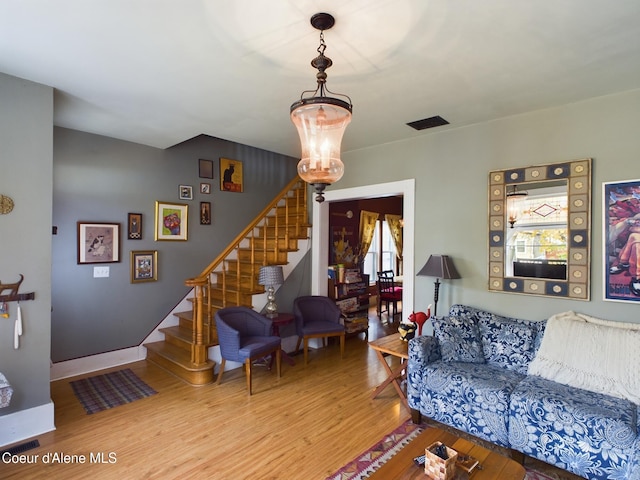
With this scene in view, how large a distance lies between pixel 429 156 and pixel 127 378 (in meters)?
4.17

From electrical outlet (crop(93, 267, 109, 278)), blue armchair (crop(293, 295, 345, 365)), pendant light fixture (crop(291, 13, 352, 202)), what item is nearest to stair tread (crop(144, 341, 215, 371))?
electrical outlet (crop(93, 267, 109, 278))

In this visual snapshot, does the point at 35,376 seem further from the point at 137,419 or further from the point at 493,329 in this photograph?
the point at 493,329

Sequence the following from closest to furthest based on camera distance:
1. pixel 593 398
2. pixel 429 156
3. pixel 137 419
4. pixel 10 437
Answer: pixel 593 398 < pixel 10 437 < pixel 137 419 < pixel 429 156

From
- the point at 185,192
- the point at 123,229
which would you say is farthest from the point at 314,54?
the point at 123,229

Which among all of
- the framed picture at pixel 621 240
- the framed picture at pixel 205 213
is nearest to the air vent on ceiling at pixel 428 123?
the framed picture at pixel 621 240

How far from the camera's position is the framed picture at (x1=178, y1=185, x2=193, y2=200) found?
471 centimetres

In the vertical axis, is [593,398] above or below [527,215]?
below

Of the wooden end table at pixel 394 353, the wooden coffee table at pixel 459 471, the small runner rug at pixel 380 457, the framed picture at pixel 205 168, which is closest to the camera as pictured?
the wooden coffee table at pixel 459 471

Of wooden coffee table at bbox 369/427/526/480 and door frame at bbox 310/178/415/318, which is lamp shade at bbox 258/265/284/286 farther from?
wooden coffee table at bbox 369/427/526/480

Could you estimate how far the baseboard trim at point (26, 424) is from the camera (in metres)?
2.49

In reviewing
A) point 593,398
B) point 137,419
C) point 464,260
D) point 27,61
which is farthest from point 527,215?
point 27,61

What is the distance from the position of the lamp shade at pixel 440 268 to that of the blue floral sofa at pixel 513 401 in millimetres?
338

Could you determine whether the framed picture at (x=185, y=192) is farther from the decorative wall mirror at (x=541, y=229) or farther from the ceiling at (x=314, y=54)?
the decorative wall mirror at (x=541, y=229)

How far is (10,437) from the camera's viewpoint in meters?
2.51
